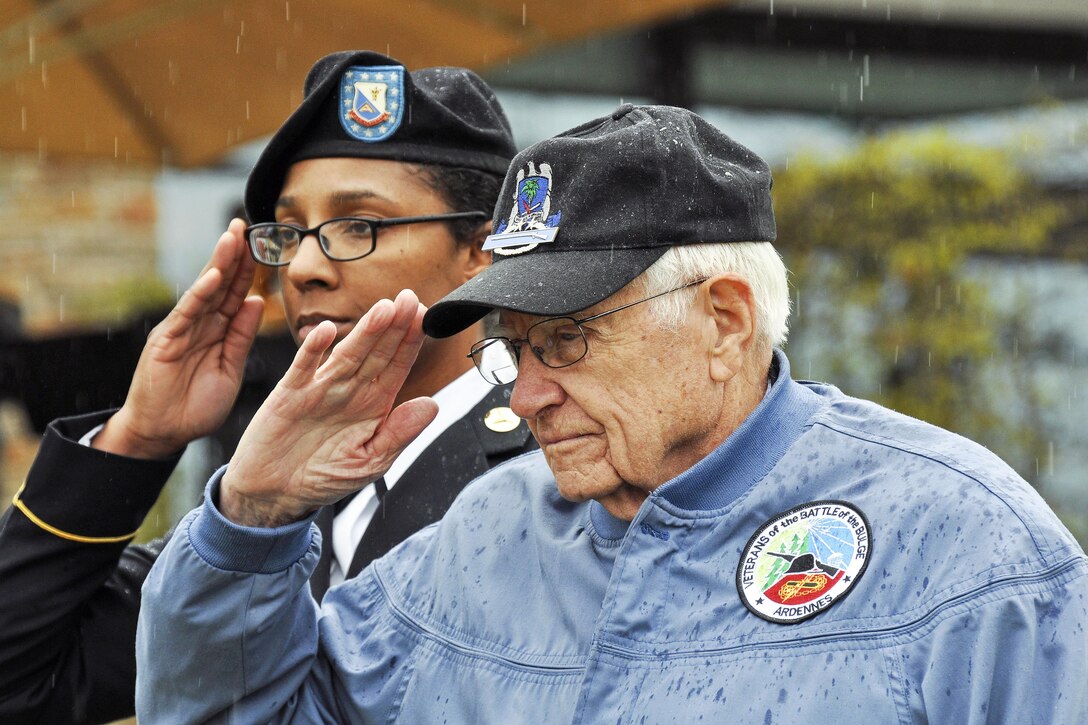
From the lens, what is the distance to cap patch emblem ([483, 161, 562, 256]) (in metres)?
2.14

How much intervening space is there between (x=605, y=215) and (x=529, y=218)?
14 centimetres

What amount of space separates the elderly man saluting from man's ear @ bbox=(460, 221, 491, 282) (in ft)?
2.18

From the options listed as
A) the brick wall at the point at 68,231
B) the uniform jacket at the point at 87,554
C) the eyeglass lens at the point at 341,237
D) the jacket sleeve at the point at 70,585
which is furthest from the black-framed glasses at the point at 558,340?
the brick wall at the point at 68,231

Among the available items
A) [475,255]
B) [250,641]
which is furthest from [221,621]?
[475,255]

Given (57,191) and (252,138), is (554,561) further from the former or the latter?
(57,191)

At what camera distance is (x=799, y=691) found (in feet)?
5.91

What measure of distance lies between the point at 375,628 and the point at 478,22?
2930 mm

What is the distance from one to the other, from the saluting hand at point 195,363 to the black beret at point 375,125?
162 mm

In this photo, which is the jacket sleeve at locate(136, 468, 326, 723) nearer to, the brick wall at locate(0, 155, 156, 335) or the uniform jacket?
the uniform jacket

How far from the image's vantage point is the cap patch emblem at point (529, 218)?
2.14 meters

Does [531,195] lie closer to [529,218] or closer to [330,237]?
[529,218]

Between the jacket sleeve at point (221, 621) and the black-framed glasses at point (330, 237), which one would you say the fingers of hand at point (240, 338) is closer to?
the black-framed glasses at point (330, 237)

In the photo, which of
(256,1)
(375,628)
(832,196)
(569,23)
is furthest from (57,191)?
(375,628)

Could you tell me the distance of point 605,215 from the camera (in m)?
2.10
